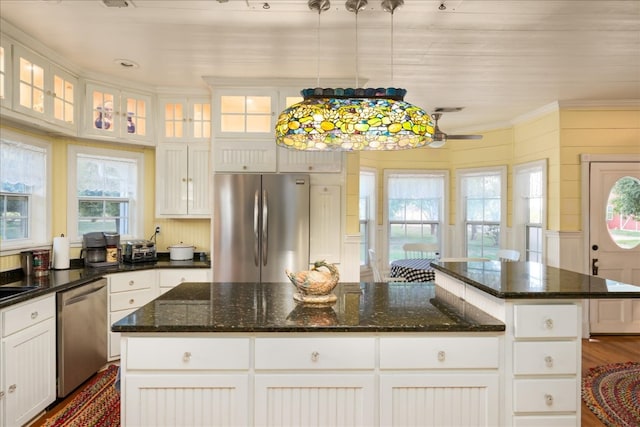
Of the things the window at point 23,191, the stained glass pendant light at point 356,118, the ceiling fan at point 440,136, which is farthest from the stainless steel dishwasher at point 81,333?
the ceiling fan at point 440,136

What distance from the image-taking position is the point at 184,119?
4160 mm

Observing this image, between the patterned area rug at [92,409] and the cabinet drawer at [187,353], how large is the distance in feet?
3.57

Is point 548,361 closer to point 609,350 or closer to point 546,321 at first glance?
point 546,321

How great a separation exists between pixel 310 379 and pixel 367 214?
180 inches

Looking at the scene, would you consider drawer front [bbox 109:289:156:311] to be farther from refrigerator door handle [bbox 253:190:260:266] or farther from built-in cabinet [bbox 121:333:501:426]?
built-in cabinet [bbox 121:333:501:426]

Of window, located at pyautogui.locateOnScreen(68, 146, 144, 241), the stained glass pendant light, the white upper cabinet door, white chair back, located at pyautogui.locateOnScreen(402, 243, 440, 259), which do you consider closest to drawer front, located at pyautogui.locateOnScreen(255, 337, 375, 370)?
the stained glass pendant light

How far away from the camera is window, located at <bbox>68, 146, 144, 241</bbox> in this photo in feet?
12.9

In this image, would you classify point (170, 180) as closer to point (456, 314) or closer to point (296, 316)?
point (296, 316)

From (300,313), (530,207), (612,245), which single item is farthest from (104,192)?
(612,245)

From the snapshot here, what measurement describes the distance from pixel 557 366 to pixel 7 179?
12.9 feet

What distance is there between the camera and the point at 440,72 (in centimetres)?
373

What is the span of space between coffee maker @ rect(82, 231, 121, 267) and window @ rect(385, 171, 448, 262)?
3.86 m

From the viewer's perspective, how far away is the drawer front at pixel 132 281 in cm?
356

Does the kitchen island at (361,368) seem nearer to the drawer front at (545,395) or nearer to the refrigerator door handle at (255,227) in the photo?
the drawer front at (545,395)
